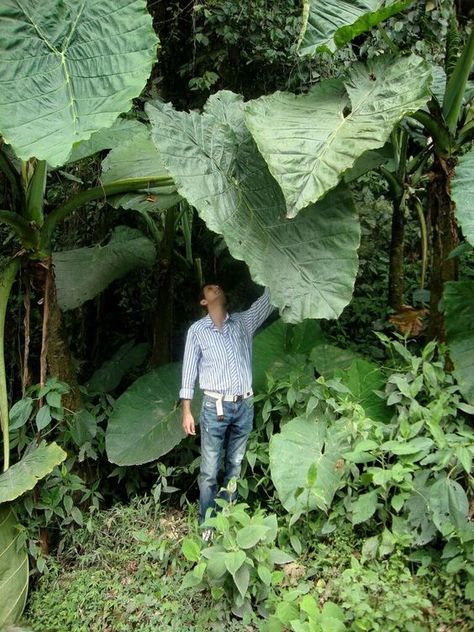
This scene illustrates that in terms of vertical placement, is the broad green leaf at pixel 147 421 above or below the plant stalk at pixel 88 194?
below

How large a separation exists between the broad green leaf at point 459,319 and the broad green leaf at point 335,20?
99 centimetres

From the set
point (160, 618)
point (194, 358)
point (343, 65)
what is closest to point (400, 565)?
point (160, 618)

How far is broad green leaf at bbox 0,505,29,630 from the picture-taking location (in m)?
2.42

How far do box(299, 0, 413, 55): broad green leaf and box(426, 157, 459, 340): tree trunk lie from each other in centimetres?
62

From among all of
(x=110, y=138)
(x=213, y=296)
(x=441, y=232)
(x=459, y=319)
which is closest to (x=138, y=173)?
(x=110, y=138)

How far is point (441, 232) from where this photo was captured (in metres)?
2.50

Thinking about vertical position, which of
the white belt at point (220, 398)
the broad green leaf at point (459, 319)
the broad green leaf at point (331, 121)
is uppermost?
the broad green leaf at point (331, 121)

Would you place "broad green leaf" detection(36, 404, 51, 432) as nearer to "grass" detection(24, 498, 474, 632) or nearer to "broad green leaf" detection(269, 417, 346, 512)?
"grass" detection(24, 498, 474, 632)

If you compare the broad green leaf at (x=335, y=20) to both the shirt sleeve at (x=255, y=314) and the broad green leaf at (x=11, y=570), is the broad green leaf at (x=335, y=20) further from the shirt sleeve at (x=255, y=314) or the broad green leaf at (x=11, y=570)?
the broad green leaf at (x=11, y=570)

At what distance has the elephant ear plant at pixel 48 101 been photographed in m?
1.90

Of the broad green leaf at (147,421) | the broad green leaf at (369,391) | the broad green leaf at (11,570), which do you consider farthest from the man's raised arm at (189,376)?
the broad green leaf at (11,570)

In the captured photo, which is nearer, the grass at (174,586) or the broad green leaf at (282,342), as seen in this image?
the grass at (174,586)

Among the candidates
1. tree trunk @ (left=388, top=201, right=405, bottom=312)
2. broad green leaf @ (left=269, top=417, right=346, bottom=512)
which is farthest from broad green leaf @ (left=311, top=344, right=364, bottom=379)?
tree trunk @ (left=388, top=201, right=405, bottom=312)

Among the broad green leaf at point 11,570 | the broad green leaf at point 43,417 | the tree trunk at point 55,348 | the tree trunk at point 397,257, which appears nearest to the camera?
the broad green leaf at point 11,570
